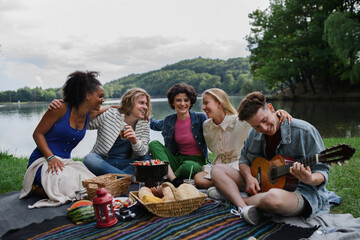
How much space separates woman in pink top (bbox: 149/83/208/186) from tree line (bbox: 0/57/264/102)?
38980 mm

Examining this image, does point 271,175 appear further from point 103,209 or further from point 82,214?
point 82,214

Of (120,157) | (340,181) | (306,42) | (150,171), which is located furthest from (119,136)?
(306,42)

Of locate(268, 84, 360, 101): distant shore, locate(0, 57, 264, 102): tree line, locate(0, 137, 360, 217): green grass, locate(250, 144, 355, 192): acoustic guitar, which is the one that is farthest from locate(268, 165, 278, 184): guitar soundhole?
locate(0, 57, 264, 102): tree line

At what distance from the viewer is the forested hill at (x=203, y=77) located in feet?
153

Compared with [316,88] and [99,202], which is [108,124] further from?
[316,88]

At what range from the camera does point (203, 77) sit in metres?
45.1

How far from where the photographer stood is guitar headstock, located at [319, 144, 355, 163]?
2453mm

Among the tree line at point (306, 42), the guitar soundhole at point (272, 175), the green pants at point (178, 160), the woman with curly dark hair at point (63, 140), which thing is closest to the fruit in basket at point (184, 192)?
the guitar soundhole at point (272, 175)

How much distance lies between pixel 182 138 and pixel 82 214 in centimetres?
213

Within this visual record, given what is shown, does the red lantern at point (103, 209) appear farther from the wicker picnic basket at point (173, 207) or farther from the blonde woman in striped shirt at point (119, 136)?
the blonde woman in striped shirt at point (119, 136)

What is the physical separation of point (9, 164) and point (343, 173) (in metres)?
6.71

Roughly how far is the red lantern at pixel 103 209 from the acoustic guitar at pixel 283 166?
1.59m

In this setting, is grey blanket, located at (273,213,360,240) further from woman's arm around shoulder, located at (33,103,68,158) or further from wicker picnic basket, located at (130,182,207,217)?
woman's arm around shoulder, located at (33,103,68,158)

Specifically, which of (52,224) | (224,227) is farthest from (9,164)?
(224,227)
